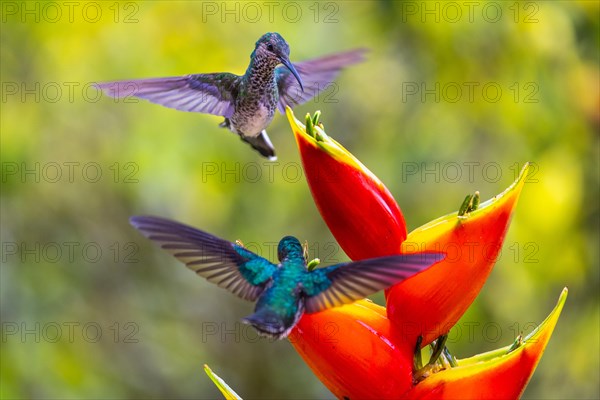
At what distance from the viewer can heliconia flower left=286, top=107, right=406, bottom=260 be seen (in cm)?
132

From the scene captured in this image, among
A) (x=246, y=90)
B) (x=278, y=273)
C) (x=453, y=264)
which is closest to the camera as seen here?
(x=453, y=264)

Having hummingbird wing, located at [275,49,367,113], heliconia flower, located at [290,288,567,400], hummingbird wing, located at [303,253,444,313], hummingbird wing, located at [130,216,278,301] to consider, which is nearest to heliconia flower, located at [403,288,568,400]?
heliconia flower, located at [290,288,567,400]

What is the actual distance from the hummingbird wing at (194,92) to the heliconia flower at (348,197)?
52 centimetres

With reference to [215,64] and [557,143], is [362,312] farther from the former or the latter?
[557,143]

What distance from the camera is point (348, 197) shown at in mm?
1342

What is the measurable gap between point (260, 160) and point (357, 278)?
2345 millimetres

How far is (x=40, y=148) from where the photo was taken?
319 cm

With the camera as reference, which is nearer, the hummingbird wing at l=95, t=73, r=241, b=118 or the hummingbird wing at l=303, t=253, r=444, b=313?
the hummingbird wing at l=303, t=253, r=444, b=313

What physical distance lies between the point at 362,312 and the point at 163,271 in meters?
2.71

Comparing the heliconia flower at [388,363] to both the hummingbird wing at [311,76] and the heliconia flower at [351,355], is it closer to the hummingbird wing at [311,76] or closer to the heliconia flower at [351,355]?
the heliconia flower at [351,355]

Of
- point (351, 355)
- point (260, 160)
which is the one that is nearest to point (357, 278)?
point (351, 355)

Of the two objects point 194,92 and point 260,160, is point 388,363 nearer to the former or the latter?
point 194,92

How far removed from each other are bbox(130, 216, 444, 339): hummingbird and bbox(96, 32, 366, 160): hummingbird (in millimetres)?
453

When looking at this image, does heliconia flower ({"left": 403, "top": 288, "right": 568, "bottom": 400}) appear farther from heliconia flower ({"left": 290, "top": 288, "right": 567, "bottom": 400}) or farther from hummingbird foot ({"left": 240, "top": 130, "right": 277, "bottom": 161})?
hummingbird foot ({"left": 240, "top": 130, "right": 277, "bottom": 161})
